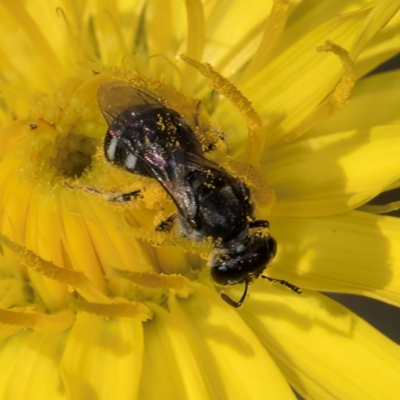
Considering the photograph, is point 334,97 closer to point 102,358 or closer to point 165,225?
point 165,225

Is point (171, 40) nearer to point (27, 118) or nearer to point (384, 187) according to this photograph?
point (27, 118)

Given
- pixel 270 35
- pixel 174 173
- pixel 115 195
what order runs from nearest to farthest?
1. pixel 174 173
2. pixel 115 195
3. pixel 270 35

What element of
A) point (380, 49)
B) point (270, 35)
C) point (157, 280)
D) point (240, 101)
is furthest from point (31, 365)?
point (380, 49)

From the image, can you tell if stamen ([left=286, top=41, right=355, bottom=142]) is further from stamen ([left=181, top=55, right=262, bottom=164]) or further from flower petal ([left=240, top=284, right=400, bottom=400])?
flower petal ([left=240, top=284, right=400, bottom=400])

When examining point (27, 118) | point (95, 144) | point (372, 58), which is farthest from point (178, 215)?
point (372, 58)

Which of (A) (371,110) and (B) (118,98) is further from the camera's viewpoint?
(A) (371,110)

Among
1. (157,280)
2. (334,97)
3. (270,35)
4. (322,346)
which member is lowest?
(322,346)

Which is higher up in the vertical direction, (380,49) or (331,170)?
(380,49)

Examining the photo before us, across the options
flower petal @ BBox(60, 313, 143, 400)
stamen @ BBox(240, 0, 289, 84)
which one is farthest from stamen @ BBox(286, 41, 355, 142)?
flower petal @ BBox(60, 313, 143, 400)

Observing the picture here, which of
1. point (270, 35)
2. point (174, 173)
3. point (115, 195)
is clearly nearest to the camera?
point (174, 173)
